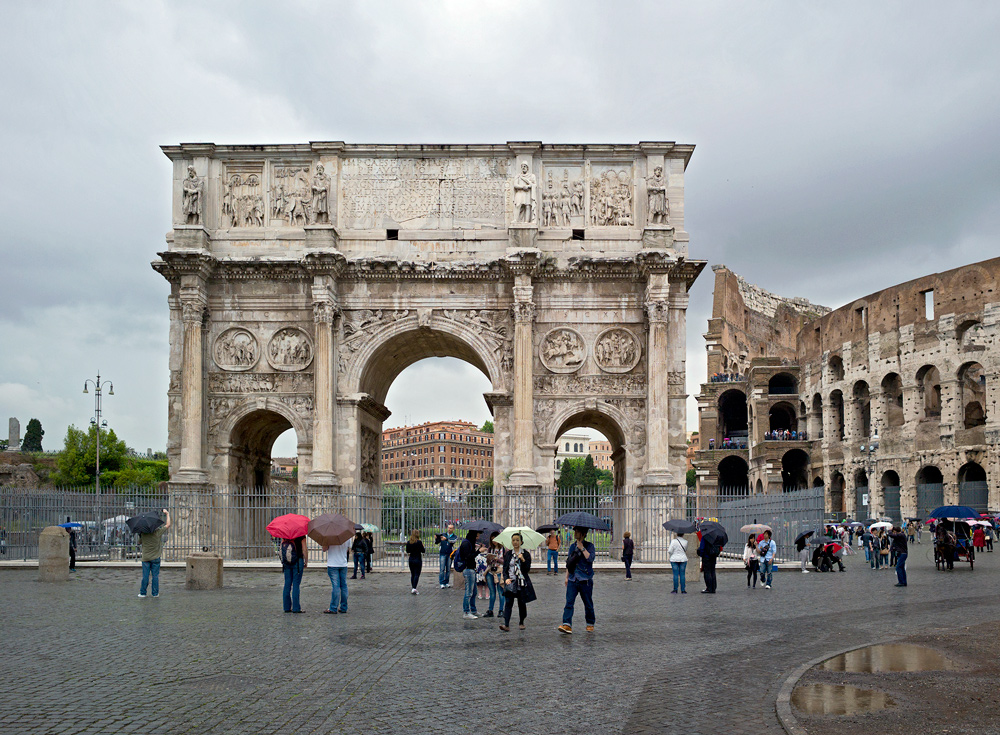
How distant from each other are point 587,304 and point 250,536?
11.5 m

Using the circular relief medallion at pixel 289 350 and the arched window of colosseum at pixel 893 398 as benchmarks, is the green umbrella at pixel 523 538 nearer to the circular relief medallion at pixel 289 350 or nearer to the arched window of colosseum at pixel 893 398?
the circular relief medallion at pixel 289 350

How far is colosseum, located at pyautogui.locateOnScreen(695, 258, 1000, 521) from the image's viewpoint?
136 ft

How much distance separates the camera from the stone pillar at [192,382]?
2600 centimetres

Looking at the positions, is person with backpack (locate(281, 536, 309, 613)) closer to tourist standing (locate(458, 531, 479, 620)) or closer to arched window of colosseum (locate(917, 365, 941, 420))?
tourist standing (locate(458, 531, 479, 620))

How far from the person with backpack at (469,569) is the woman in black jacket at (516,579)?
1.49 m

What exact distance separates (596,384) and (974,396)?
25388 mm

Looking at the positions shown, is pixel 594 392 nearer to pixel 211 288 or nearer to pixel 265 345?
pixel 265 345

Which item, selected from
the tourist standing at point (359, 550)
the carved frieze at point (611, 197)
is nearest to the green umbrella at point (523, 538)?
the tourist standing at point (359, 550)

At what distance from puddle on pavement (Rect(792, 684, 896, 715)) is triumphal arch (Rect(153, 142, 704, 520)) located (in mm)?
18090

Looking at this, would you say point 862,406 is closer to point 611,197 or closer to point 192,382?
point 611,197

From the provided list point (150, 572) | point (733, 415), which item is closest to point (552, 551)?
point (150, 572)

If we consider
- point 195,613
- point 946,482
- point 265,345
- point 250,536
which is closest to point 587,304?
point 265,345

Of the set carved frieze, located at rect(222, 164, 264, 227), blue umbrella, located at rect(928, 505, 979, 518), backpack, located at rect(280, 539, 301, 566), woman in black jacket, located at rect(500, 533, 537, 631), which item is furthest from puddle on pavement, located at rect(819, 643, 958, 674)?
carved frieze, located at rect(222, 164, 264, 227)

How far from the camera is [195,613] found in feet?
44.7
